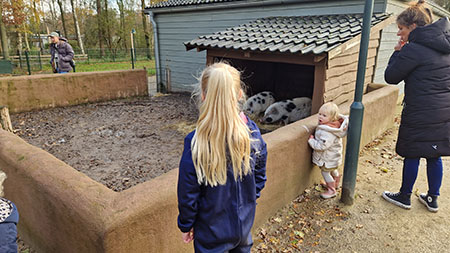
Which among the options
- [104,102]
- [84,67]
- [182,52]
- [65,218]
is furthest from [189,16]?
[84,67]

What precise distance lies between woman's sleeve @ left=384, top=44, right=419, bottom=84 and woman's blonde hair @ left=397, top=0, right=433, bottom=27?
0.28m

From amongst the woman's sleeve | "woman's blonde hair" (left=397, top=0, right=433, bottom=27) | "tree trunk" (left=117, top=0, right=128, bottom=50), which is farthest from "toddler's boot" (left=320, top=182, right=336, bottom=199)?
"tree trunk" (left=117, top=0, right=128, bottom=50)

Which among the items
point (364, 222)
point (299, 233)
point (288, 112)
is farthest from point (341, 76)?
point (299, 233)

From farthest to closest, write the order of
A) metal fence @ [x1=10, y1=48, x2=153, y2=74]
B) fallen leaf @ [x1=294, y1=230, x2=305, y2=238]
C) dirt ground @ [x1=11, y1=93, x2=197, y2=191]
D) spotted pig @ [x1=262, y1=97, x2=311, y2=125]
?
metal fence @ [x1=10, y1=48, x2=153, y2=74] < spotted pig @ [x1=262, y1=97, x2=311, y2=125] < dirt ground @ [x1=11, y1=93, x2=197, y2=191] < fallen leaf @ [x1=294, y1=230, x2=305, y2=238]

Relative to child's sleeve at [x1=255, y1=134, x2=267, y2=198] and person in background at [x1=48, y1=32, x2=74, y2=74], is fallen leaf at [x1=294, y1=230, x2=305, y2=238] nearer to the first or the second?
child's sleeve at [x1=255, y1=134, x2=267, y2=198]

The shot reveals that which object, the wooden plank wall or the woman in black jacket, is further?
the wooden plank wall

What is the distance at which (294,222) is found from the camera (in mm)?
3410

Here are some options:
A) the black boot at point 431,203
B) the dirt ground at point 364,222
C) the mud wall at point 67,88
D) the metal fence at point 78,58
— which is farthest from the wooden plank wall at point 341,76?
the metal fence at point 78,58

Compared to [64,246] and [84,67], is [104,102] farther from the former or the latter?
[84,67]

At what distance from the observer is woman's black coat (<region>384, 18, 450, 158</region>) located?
3043 millimetres

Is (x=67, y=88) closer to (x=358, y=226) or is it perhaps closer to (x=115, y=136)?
(x=115, y=136)

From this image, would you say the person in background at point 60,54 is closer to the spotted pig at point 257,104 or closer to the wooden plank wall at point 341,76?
the spotted pig at point 257,104

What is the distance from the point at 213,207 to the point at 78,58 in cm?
2312

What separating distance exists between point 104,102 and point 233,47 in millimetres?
4898
